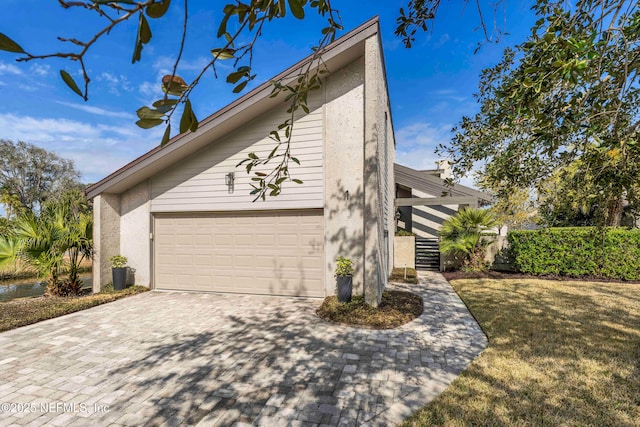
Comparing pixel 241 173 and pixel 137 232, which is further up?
pixel 241 173

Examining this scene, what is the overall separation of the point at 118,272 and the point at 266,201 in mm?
4560

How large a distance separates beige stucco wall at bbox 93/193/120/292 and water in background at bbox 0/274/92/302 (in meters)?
1.89

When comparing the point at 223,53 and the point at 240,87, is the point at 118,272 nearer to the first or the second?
the point at 240,87

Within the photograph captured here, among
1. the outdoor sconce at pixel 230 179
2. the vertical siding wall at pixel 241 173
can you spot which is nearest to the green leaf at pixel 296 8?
the vertical siding wall at pixel 241 173

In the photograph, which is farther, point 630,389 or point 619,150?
point 630,389

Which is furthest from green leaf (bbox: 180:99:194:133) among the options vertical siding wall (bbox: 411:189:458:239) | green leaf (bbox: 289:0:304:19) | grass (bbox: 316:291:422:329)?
vertical siding wall (bbox: 411:189:458:239)

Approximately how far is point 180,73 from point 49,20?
1.75m

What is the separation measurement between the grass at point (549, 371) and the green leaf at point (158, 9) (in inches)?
137

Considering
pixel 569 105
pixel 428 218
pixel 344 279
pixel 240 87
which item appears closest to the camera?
pixel 240 87

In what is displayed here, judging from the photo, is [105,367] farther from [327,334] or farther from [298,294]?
[298,294]

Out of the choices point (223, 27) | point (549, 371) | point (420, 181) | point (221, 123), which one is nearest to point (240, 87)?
point (223, 27)

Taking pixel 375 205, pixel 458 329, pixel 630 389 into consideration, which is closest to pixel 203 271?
pixel 375 205

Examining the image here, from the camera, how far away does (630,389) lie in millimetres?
3338

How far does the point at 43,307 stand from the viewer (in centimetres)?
651
